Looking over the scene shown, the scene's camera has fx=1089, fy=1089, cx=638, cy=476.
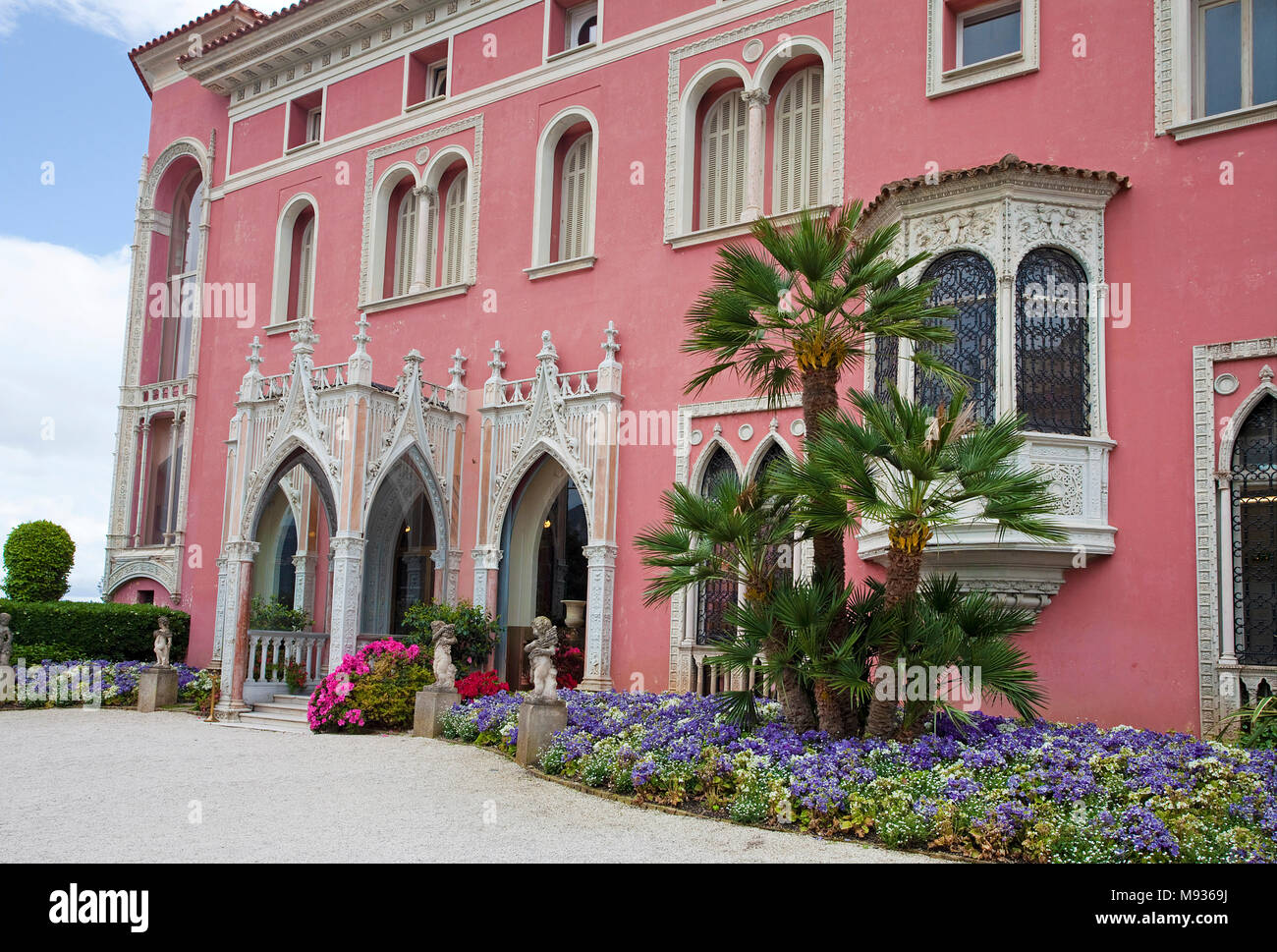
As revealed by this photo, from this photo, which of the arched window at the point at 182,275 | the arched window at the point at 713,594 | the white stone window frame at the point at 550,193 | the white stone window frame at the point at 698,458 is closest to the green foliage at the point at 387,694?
the white stone window frame at the point at 698,458

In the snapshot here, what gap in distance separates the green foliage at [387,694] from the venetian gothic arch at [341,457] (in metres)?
0.95

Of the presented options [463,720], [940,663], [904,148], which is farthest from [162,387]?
[940,663]

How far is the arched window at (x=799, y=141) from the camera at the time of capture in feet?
47.9

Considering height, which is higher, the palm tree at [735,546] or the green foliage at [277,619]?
the palm tree at [735,546]

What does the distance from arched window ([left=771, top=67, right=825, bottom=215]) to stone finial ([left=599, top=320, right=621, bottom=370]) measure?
9.10 feet

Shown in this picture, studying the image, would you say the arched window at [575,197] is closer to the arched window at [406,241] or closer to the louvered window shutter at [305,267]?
the arched window at [406,241]

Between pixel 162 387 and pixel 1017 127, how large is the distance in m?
16.7

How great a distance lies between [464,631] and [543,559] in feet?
7.29

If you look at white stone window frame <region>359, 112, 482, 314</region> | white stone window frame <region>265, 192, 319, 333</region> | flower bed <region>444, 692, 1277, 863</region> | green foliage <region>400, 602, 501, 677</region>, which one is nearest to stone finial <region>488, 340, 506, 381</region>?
white stone window frame <region>359, 112, 482, 314</region>

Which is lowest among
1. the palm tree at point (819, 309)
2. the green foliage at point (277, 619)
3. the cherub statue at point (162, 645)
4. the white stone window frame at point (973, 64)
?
the cherub statue at point (162, 645)

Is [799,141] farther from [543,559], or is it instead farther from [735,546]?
[735,546]

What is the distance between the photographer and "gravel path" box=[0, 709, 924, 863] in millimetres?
7156

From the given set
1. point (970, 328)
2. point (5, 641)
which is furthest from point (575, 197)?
point (5, 641)
